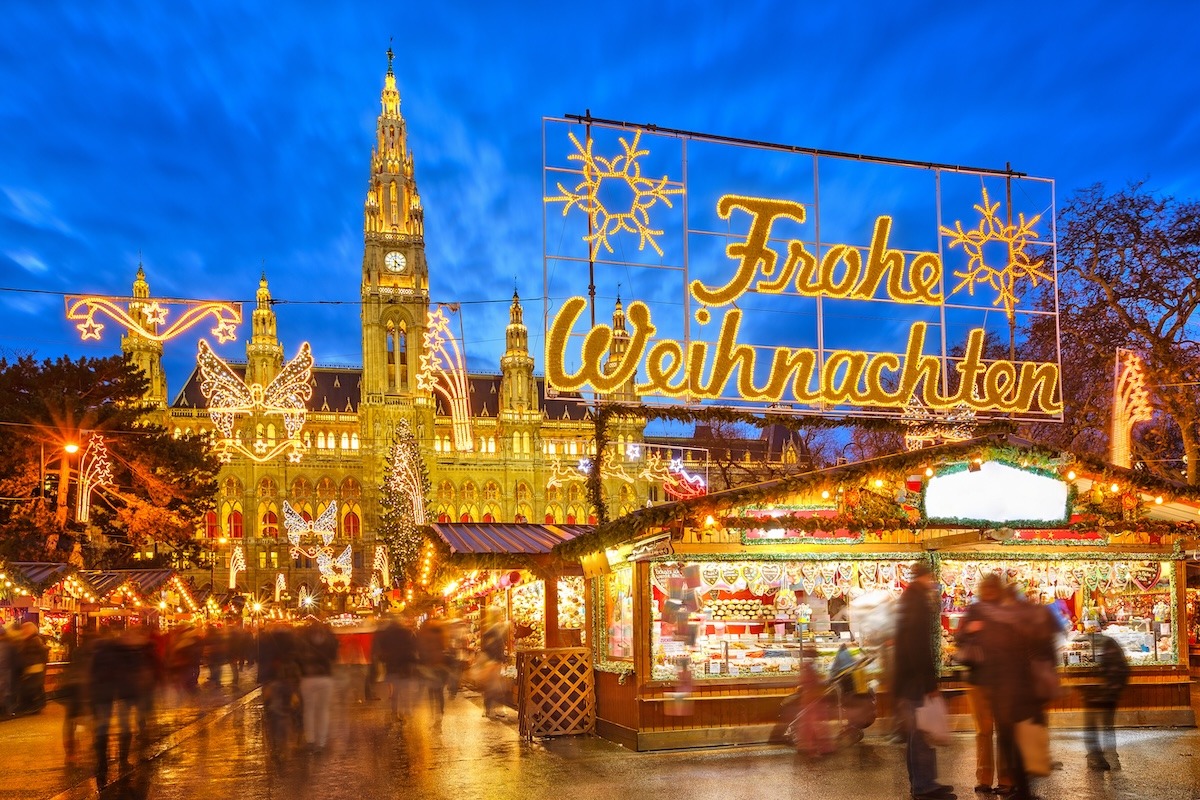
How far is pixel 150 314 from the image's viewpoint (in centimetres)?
1552

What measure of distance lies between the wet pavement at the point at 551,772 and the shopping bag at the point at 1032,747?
100cm

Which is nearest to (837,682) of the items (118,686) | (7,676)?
(118,686)

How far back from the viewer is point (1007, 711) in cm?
864

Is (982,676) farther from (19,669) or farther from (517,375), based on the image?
(517,375)

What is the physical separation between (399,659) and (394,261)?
80.3 meters

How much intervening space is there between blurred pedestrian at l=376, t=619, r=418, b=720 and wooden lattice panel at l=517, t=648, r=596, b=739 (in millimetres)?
1995

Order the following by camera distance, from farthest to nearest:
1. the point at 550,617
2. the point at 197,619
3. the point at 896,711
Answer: the point at 197,619, the point at 550,617, the point at 896,711

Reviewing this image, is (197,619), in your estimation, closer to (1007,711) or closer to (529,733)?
(529,733)

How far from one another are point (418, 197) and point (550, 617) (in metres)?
81.6

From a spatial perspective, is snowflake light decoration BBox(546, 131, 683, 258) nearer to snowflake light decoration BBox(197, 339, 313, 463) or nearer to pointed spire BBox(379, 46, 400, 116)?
snowflake light decoration BBox(197, 339, 313, 463)

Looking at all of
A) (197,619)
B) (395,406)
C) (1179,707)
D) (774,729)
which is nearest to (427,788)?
(774,729)

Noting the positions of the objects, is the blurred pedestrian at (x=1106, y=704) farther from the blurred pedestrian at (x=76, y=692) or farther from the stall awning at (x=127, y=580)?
the stall awning at (x=127, y=580)

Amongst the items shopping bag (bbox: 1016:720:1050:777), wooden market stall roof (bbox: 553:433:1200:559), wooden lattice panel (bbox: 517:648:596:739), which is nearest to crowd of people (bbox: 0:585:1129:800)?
shopping bag (bbox: 1016:720:1050:777)

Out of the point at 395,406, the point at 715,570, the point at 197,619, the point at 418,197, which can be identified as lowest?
the point at 197,619
